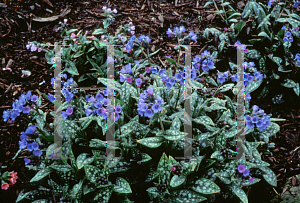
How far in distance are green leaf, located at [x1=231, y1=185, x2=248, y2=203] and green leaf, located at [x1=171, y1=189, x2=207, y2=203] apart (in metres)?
0.35

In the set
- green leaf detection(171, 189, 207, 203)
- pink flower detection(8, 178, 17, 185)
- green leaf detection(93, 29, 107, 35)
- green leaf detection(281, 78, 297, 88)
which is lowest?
pink flower detection(8, 178, 17, 185)

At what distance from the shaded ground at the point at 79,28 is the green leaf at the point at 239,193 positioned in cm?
96

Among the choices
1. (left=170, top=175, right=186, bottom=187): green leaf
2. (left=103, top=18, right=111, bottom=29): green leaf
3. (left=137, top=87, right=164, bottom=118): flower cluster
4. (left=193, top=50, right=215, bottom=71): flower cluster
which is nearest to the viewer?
(left=137, top=87, right=164, bottom=118): flower cluster

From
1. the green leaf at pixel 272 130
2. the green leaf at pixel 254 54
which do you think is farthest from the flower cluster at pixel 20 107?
the green leaf at pixel 254 54

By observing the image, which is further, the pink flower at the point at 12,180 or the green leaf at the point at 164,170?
the pink flower at the point at 12,180

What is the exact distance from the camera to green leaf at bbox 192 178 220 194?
7.98ft

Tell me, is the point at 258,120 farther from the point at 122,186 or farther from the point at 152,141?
the point at 122,186

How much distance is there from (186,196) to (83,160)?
1058 millimetres

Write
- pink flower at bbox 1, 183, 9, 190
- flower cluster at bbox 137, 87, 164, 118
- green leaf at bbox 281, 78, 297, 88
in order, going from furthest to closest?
green leaf at bbox 281, 78, 297, 88 < pink flower at bbox 1, 183, 9, 190 < flower cluster at bbox 137, 87, 164, 118

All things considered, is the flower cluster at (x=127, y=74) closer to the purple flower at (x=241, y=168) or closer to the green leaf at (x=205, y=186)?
the green leaf at (x=205, y=186)

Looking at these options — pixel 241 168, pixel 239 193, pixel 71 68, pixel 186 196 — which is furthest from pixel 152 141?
pixel 71 68

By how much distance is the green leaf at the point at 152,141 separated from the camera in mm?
2544

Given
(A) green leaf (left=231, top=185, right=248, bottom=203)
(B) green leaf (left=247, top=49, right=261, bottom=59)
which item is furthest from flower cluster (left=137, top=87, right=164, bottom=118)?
(B) green leaf (left=247, top=49, right=261, bottom=59)

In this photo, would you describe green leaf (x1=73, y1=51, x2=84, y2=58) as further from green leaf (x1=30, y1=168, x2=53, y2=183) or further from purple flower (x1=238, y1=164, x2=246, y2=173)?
purple flower (x1=238, y1=164, x2=246, y2=173)
